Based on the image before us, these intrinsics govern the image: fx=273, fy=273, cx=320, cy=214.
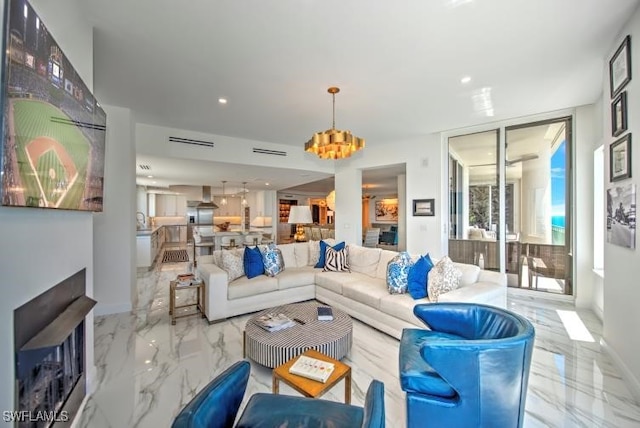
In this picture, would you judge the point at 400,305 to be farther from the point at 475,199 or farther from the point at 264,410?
the point at 475,199

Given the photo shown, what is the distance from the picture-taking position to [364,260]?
4.26 metres

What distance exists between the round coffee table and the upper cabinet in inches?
413

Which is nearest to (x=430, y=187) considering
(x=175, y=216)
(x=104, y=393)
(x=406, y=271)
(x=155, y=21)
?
(x=406, y=271)

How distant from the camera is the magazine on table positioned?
2.44 meters

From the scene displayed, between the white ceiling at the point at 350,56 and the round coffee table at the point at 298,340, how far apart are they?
2571 millimetres

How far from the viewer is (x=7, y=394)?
3.71ft

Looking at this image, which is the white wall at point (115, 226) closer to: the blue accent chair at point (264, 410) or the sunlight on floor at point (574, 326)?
the blue accent chair at point (264, 410)

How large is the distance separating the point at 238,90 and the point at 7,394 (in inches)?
128

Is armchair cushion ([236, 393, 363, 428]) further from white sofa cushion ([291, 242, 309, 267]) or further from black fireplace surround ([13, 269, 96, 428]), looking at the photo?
white sofa cushion ([291, 242, 309, 267])

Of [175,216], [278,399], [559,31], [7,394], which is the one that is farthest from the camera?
[175,216]

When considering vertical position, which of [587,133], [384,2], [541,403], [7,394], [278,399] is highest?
[384,2]

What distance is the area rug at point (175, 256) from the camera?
7738 mm

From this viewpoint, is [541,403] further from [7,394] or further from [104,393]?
[104,393]

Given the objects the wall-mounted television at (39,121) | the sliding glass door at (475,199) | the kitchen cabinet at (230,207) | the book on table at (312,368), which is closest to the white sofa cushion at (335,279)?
the book on table at (312,368)
